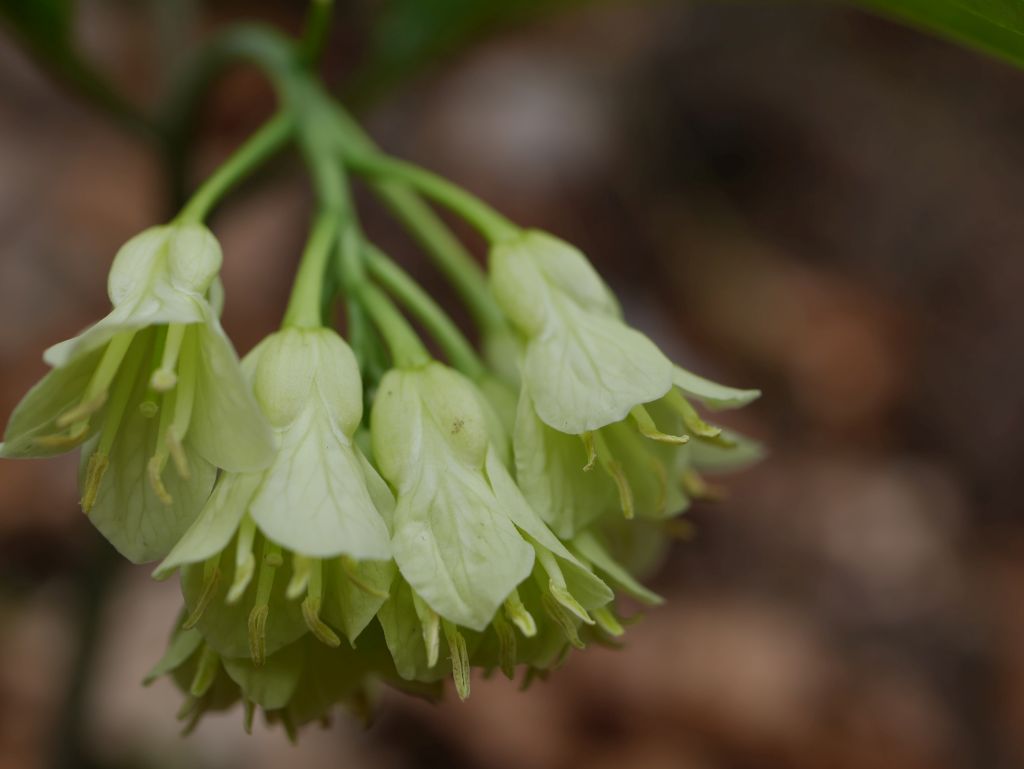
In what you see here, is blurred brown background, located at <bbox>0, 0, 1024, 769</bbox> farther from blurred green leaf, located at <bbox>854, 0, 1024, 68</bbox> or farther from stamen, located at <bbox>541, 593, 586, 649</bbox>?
stamen, located at <bbox>541, 593, 586, 649</bbox>

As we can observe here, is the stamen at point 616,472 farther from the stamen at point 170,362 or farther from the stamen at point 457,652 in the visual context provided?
the stamen at point 170,362

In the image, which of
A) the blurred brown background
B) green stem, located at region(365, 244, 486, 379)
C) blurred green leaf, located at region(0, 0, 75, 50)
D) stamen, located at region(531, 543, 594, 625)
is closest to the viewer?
stamen, located at region(531, 543, 594, 625)

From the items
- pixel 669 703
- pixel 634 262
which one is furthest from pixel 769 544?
pixel 634 262

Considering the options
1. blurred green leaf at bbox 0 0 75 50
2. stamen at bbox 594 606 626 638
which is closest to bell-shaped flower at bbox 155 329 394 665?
stamen at bbox 594 606 626 638

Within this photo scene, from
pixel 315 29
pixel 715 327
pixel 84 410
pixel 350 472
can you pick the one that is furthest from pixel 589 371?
pixel 715 327

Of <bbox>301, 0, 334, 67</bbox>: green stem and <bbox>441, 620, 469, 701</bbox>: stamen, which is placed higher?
<bbox>301, 0, 334, 67</bbox>: green stem

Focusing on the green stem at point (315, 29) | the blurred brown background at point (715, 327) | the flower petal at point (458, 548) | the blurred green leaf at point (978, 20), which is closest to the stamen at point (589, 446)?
the flower petal at point (458, 548)

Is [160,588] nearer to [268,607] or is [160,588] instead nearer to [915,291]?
[268,607]
